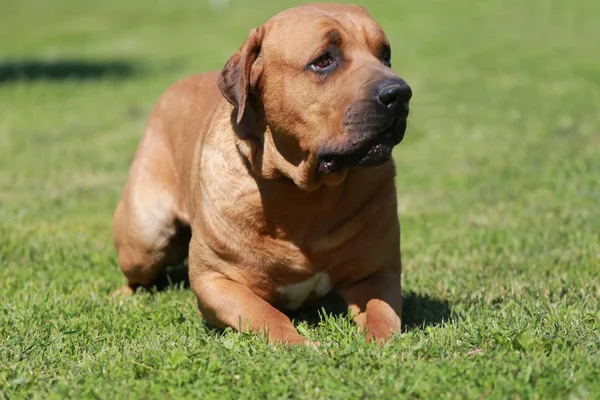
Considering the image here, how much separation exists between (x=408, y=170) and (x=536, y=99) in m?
4.93

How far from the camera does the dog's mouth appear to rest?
4.17 metres

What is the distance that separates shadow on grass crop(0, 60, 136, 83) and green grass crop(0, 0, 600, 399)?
Result: 0.97 feet

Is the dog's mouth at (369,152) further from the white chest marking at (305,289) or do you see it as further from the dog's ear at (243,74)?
the white chest marking at (305,289)

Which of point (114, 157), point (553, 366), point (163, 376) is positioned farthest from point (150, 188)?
point (114, 157)

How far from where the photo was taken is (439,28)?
23969 mm

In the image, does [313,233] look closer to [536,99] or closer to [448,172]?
[448,172]

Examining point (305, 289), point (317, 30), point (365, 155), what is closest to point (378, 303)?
point (305, 289)

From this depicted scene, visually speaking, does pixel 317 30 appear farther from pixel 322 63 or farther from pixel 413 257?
pixel 413 257

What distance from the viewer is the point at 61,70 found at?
18.8 meters

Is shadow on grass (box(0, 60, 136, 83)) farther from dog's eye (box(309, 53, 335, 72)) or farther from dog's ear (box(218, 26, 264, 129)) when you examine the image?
dog's eye (box(309, 53, 335, 72))

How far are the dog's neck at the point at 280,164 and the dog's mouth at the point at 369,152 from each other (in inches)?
4.8

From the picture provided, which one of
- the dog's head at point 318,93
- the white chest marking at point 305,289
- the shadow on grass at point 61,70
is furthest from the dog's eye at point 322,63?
the shadow on grass at point 61,70

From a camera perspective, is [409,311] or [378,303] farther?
[409,311]

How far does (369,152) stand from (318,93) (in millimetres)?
403
